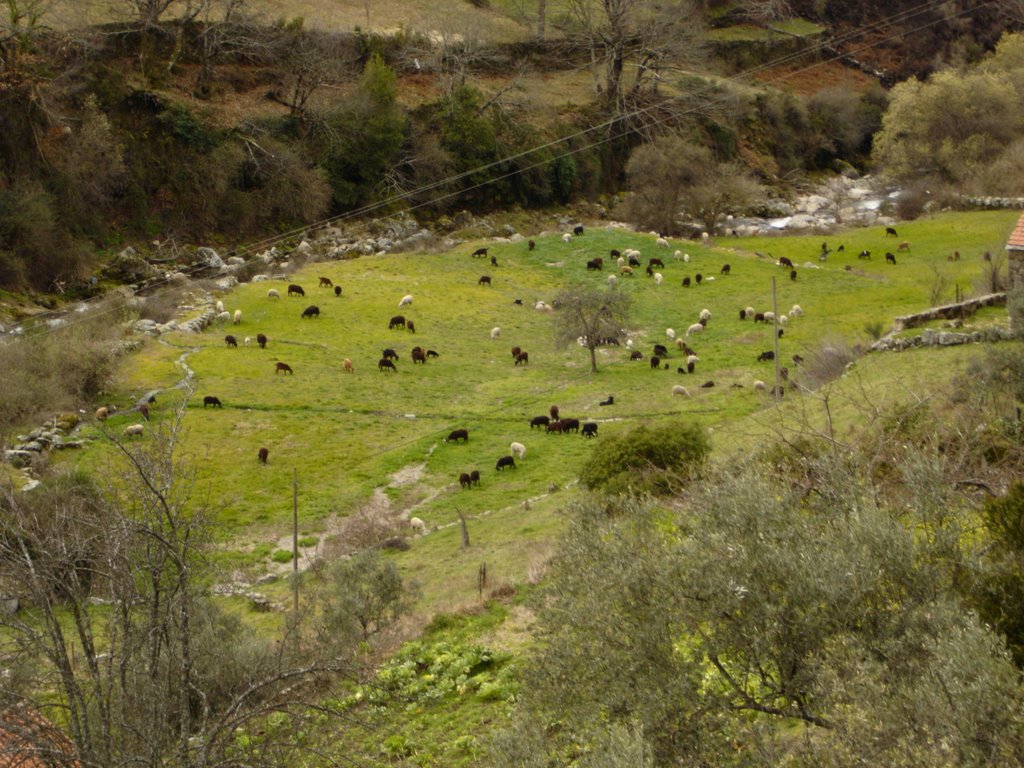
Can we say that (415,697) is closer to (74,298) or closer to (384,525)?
(384,525)

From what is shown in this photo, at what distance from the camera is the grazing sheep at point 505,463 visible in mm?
29781

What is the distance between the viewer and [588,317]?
3909 cm

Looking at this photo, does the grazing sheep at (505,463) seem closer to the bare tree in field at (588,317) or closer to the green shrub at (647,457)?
the green shrub at (647,457)

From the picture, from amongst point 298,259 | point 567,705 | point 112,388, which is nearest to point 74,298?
point 298,259

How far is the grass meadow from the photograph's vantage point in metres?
26.4

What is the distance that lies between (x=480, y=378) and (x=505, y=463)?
865cm

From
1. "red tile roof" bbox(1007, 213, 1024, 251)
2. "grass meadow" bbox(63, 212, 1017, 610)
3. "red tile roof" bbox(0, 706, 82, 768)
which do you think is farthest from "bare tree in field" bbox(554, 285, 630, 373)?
"red tile roof" bbox(0, 706, 82, 768)

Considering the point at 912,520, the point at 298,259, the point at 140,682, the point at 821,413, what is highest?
the point at 912,520

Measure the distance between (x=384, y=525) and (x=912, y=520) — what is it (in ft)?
56.8

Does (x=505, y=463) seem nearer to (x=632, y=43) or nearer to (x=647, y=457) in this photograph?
(x=647, y=457)

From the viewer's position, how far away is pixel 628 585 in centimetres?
1009

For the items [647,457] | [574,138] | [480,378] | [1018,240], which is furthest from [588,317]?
[574,138]

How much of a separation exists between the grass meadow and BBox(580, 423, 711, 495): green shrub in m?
1.41

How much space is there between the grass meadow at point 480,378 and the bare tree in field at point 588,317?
87 centimetres
